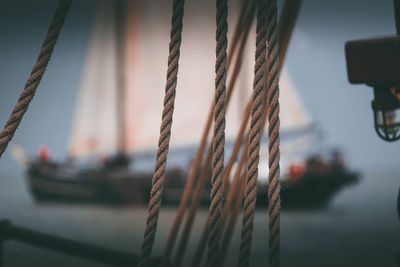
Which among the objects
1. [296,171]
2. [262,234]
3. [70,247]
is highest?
[296,171]

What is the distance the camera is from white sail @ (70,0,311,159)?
1035cm

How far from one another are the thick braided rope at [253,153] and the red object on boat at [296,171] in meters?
12.3

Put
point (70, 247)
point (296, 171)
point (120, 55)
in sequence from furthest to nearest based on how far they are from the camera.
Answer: point (296, 171)
point (120, 55)
point (70, 247)

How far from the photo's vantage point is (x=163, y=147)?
1.61 ft

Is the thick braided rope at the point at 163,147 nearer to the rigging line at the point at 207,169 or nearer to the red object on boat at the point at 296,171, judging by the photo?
the rigging line at the point at 207,169

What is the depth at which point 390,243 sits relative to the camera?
27.8 ft

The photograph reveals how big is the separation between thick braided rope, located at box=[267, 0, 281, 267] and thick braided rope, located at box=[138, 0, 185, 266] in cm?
12

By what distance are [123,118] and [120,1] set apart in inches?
132

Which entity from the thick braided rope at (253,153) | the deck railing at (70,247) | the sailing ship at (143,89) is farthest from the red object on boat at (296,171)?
the thick braided rope at (253,153)

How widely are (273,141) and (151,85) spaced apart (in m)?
10.5

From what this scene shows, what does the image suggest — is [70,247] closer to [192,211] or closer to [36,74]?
[192,211]

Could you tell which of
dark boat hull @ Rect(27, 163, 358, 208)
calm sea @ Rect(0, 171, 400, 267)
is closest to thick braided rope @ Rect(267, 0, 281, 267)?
calm sea @ Rect(0, 171, 400, 267)

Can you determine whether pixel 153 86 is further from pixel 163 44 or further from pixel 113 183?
pixel 113 183

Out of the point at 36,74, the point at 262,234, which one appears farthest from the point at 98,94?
the point at 36,74
